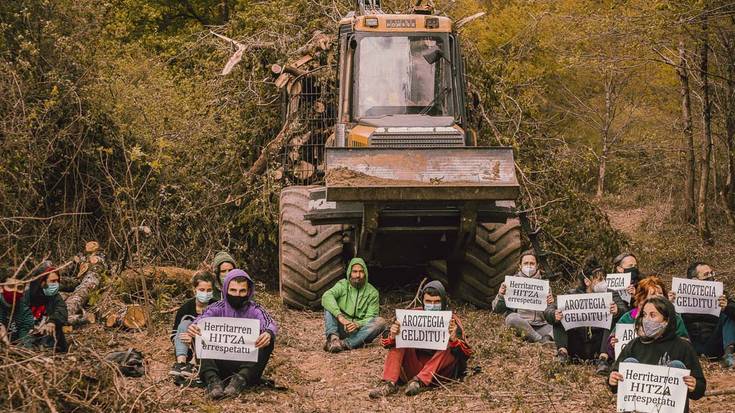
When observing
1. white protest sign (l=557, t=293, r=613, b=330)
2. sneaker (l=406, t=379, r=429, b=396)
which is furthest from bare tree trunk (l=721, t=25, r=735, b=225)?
sneaker (l=406, t=379, r=429, b=396)

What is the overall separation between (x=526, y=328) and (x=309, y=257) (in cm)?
269

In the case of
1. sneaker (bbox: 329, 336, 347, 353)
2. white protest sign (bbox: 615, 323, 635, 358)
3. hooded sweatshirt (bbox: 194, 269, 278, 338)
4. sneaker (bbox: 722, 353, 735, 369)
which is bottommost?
sneaker (bbox: 329, 336, 347, 353)

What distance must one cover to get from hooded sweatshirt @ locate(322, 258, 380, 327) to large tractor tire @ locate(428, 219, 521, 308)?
5.74 ft

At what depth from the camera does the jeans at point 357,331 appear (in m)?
11.7

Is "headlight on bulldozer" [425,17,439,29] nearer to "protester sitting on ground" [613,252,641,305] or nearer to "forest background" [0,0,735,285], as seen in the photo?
"forest background" [0,0,735,285]

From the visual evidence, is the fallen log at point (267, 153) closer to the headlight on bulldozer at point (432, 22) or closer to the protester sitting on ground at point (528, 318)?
the headlight on bulldozer at point (432, 22)

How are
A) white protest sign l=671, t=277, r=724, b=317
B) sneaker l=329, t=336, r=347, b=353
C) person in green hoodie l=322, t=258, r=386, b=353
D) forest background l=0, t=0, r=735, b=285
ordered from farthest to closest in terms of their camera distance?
forest background l=0, t=0, r=735, b=285, person in green hoodie l=322, t=258, r=386, b=353, sneaker l=329, t=336, r=347, b=353, white protest sign l=671, t=277, r=724, b=317

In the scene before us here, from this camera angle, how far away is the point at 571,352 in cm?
1051

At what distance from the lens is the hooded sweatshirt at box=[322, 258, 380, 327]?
11.8m

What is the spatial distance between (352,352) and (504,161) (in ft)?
7.75

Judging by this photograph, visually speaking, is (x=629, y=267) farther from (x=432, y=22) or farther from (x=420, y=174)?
(x=432, y=22)

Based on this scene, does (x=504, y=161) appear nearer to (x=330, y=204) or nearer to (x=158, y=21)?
(x=330, y=204)

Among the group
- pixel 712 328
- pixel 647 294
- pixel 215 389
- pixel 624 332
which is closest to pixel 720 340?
pixel 712 328

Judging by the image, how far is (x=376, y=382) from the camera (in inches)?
394
